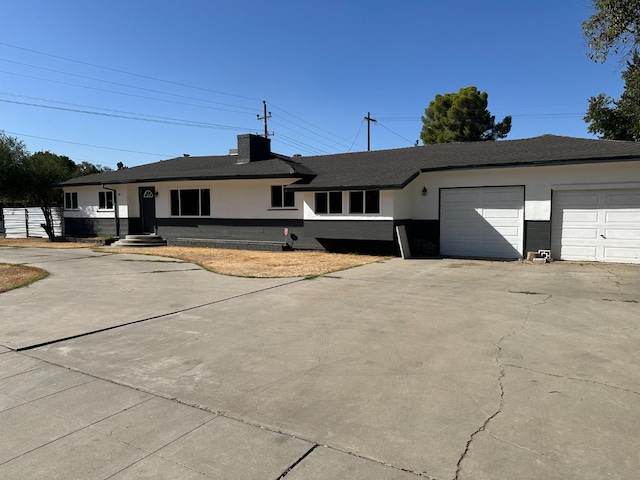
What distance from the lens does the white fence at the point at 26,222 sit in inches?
1005

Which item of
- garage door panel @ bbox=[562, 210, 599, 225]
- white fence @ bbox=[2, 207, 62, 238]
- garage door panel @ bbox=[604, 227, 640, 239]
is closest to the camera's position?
garage door panel @ bbox=[604, 227, 640, 239]

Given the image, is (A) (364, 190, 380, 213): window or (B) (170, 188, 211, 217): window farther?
(B) (170, 188, 211, 217): window

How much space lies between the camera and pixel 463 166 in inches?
591

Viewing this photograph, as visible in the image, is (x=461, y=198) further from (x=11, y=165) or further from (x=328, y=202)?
(x=11, y=165)

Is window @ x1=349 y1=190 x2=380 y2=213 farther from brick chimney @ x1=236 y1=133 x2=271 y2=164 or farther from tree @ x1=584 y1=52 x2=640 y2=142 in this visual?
tree @ x1=584 y1=52 x2=640 y2=142

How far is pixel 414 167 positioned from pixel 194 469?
14882 mm

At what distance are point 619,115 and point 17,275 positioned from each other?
24.6m

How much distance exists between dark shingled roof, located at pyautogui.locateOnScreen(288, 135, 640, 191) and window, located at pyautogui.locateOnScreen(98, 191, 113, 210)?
11.0m

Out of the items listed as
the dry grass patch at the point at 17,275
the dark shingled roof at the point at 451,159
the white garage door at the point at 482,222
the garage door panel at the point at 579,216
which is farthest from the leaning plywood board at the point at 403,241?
the dry grass patch at the point at 17,275

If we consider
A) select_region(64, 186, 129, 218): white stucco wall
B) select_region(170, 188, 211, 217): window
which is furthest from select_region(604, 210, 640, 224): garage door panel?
select_region(64, 186, 129, 218): white stucco wall

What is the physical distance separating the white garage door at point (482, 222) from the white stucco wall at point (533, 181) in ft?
0.83

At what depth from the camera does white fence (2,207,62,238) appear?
25531mm

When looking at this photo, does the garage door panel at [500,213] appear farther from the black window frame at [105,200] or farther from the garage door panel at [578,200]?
the black window frame at [105,200]

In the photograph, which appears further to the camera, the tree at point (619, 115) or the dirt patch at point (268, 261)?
the tree at point (619, 115)
